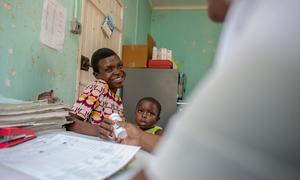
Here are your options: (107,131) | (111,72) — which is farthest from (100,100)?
(107,131)

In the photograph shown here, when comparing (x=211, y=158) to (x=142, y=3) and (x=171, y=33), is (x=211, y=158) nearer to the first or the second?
(x=142, y=3)

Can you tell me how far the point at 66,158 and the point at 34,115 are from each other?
35cm

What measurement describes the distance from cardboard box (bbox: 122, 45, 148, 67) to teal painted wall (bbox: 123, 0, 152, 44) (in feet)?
0.55

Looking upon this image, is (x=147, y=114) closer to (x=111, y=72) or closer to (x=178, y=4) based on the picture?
(x=111, y=72)

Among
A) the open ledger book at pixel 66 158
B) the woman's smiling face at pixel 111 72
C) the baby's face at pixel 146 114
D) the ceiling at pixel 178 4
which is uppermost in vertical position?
the ceiling at pixel 178 4

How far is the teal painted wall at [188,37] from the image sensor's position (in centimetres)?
387

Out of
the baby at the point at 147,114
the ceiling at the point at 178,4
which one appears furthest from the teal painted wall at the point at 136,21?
the baby at the point at 147,114

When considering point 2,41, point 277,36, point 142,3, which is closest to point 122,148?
point 277,36

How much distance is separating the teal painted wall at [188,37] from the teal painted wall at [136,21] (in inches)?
8.0

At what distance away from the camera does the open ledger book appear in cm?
47

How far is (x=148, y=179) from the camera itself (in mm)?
264

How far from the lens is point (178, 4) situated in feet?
12.9

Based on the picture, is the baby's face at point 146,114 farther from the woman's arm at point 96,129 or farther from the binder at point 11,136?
the binder at point 11,136

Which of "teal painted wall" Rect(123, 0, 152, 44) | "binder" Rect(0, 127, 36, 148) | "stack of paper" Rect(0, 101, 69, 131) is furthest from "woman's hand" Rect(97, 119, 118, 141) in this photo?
"teal painted wall" Rect(123, 0, 152, 44)
